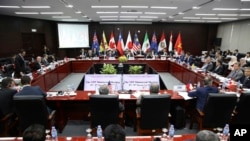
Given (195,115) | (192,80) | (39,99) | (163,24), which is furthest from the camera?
(163,24)

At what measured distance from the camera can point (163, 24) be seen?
48.0 ft

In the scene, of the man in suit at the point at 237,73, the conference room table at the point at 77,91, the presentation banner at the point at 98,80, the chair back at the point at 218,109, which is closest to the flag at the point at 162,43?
the conference room table at the point at 77,91

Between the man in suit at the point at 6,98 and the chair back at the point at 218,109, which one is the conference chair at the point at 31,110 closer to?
the man in suit at the point at 6,98

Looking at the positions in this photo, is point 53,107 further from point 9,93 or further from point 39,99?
point 39,99

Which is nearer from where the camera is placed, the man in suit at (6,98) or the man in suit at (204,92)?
the man in suit at (6,98)

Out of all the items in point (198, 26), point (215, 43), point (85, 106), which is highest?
point (198, 26)

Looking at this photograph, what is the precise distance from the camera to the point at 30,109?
274cm

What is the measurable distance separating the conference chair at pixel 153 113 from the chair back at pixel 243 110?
127cm

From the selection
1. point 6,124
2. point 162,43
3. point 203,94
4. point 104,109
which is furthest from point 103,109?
point 162,43

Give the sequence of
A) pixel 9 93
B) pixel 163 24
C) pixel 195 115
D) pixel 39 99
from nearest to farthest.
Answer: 1. pixel 39 99
2. pixel 9 93
3. pixel 195 115
4. pixel 163 24

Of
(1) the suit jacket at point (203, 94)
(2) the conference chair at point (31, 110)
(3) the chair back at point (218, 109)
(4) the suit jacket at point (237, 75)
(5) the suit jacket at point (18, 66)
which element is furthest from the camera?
(5) the suit jacket at point (18, 66)

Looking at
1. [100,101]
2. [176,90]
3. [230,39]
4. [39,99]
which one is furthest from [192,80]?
[230,39]

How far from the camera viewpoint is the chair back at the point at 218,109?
2.86 meters

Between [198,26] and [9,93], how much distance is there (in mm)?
14869
